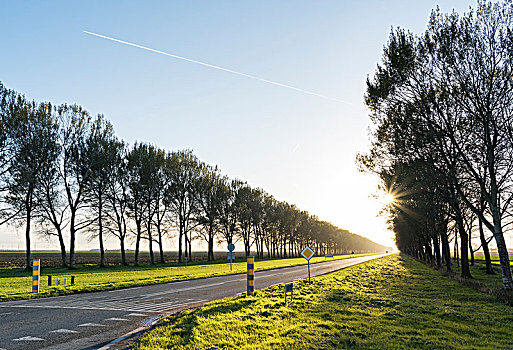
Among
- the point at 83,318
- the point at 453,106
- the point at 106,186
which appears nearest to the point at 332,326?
the point at 83,318

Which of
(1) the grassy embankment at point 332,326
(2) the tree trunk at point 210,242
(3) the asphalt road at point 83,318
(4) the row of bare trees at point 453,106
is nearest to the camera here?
(1) the grassy embankment at point 332,326

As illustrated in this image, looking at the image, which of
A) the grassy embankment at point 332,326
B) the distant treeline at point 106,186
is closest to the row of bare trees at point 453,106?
the grassy embankment at point 332,326

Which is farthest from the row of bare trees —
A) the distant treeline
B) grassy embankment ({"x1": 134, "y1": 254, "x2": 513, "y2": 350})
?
the distant treeline

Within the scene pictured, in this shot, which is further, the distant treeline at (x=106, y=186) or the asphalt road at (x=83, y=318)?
the distant treeline at (x=106, y=186)

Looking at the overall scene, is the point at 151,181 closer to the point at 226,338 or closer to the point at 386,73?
the point at 386,73

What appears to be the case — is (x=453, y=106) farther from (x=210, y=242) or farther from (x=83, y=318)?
(x=210, y=242)

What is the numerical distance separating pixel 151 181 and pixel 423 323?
135ft

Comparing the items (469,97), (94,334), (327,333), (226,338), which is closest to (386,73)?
(469,97)

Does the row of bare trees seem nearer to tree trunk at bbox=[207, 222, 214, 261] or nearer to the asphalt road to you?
the asphalt road

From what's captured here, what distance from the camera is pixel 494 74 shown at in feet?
55.4

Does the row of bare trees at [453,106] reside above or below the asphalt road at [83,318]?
above

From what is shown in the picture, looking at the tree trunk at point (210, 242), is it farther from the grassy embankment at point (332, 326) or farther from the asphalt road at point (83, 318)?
the grassy embankment at point (332, 326)

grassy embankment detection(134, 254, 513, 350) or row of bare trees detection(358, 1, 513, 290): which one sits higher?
row of bare trees detection(358, 1, 513, 290)

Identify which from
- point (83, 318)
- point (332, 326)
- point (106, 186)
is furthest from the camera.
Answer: point (106, 186)
